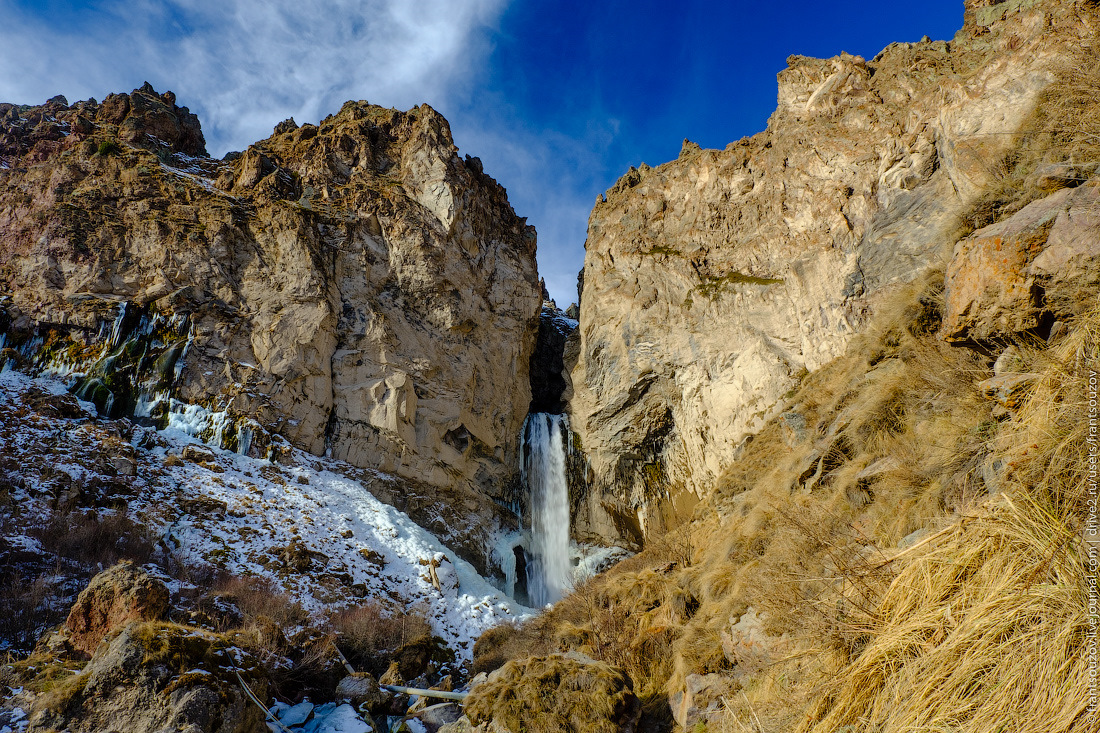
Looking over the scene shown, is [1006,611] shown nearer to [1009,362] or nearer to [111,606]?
[1009,362]

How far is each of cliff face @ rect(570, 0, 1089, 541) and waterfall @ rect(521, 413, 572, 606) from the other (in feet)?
4.79

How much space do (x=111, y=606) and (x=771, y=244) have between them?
1028 inches

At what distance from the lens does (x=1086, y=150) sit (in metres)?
5.88

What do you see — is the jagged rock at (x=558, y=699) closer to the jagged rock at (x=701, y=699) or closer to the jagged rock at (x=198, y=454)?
the jagged rock at (x=701, y=699)

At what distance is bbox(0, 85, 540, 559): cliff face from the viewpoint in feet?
78.8

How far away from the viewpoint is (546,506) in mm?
28359

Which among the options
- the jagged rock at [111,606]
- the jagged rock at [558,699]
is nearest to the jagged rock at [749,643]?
the jagged rock at [558,699]

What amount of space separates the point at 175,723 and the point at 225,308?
23.2 metres

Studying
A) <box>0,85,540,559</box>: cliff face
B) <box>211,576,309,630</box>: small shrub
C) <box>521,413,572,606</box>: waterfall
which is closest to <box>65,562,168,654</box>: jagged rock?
<box>211,576,309,630</box>: small shrub

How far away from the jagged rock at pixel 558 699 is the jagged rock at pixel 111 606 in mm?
6048

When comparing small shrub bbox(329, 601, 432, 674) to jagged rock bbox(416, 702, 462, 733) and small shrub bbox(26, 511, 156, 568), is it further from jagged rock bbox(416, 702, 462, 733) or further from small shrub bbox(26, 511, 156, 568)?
small shrub bbox(26, 511, 156, 568)

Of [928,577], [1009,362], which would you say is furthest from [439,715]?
[1009,362]

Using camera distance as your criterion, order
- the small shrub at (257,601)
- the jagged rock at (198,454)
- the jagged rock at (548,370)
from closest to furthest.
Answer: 1. the small shrub at (257,601)
2. the jagged rock at (198,454)
3. the jagged rock at (548,370)

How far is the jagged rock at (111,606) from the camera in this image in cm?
864
